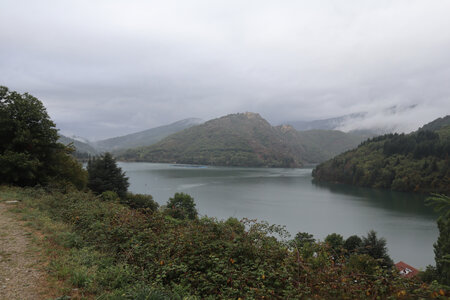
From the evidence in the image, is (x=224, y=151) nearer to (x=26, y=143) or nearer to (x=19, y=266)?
(x=26, y=143)

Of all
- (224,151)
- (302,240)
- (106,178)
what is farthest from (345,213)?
(224,151)

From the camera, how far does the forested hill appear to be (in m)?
51.0

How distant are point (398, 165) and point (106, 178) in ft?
206

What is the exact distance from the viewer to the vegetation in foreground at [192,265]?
3357 millimetres

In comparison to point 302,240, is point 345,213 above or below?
below

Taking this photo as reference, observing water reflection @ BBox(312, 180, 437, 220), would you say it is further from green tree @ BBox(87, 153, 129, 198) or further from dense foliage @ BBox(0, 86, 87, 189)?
dense foliage @ BBox(0, 86, 87, 189)

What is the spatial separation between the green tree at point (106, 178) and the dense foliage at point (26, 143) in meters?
11.4

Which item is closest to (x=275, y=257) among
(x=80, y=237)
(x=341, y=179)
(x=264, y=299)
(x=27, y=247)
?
(x=264, y=299)

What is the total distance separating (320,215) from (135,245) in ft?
107

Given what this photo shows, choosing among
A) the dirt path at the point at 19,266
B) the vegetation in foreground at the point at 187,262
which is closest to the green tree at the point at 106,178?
the vegetation in foreground at the point at 187,262

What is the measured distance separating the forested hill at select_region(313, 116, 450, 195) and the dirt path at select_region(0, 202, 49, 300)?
179 ft

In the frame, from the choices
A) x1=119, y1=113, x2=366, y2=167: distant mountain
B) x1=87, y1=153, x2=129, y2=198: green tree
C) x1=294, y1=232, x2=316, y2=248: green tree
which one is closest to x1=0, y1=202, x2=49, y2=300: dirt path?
x1=294, y1=232, x2=316, y2=248: green tree

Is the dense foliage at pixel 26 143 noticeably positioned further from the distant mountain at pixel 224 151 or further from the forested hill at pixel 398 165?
the distant mountain at pixel 224 151

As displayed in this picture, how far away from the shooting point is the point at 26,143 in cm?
1180
